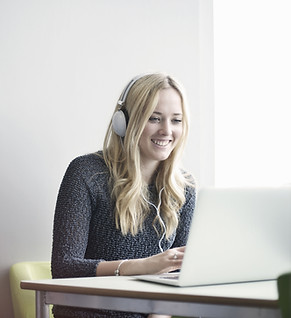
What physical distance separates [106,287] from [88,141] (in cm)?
146

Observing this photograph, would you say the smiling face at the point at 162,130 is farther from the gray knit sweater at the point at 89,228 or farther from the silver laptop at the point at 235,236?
the silver laptop at the point at 235,236

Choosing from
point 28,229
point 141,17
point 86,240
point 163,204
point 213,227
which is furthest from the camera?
point 141,17

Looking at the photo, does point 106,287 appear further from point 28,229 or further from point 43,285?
point 28,229

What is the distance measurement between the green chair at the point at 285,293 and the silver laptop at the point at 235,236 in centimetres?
49

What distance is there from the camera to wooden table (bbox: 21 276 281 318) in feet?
3.81

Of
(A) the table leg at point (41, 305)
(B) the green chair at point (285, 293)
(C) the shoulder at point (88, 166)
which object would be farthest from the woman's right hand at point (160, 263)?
(B) the green chair at point (285, 293)

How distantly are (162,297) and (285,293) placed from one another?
46 cm

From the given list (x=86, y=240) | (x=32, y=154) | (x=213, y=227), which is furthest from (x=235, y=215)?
(x=32, y=154)

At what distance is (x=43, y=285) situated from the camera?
4.63 feet

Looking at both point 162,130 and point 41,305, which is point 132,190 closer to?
point 162,130

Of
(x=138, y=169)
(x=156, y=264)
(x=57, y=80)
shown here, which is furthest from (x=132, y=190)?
(x=57, y=80)

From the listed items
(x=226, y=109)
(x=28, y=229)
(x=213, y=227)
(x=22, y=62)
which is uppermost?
(x=22, y=62)

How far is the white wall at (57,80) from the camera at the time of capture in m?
2.55

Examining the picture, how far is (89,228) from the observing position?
2.22 metres
